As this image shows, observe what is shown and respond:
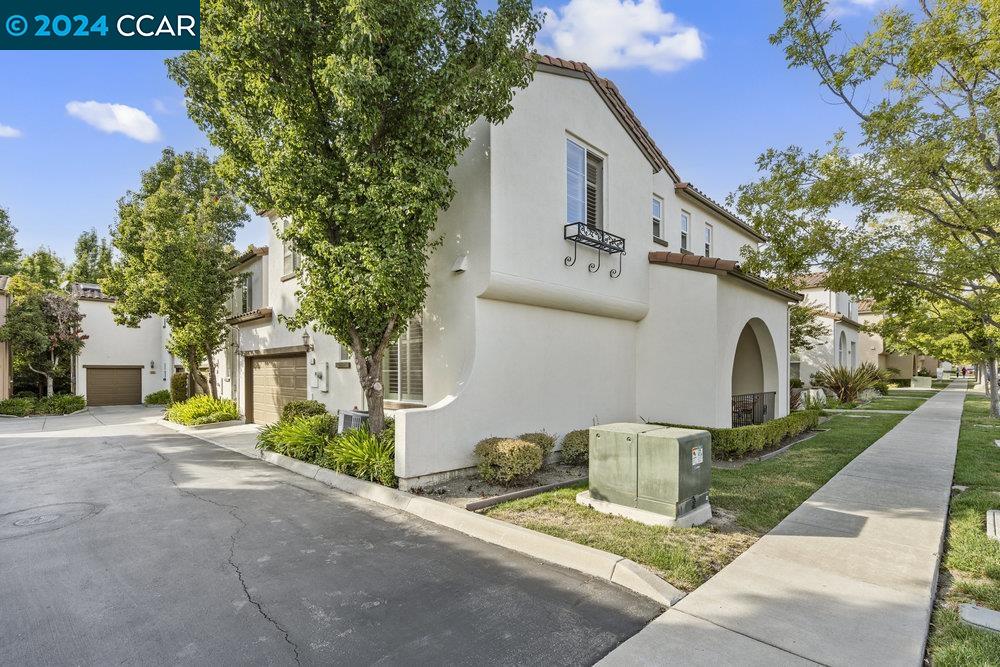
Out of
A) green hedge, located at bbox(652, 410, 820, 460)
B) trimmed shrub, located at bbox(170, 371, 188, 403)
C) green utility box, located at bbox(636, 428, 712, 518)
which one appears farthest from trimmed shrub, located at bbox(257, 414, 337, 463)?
trimmed shrub, located at bbox(170, 371, 188, 403)

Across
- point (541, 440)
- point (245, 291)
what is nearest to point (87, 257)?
point (245, 291)

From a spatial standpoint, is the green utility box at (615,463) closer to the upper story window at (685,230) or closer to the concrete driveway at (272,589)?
the concrete driveway at (272,589)

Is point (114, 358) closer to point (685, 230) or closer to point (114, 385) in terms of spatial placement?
point (114, 385)

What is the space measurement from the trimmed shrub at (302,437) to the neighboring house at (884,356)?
119ft

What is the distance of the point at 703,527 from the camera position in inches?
235

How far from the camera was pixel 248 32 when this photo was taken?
713cm

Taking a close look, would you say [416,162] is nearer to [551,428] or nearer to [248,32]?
[248,32]

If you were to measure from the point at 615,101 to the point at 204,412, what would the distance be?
15.4m

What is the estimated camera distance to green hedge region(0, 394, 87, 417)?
2019cm

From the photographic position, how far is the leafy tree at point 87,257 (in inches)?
1310

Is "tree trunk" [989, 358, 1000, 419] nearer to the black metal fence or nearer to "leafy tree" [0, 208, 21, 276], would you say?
the black metal fence

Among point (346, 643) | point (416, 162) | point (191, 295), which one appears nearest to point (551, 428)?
point (416, 162)

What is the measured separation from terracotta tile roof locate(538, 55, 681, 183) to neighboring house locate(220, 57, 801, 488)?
0.04m

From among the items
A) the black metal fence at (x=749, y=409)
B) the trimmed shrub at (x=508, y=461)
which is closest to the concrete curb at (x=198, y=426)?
the trimmed shrub at (x=508, y=461)
